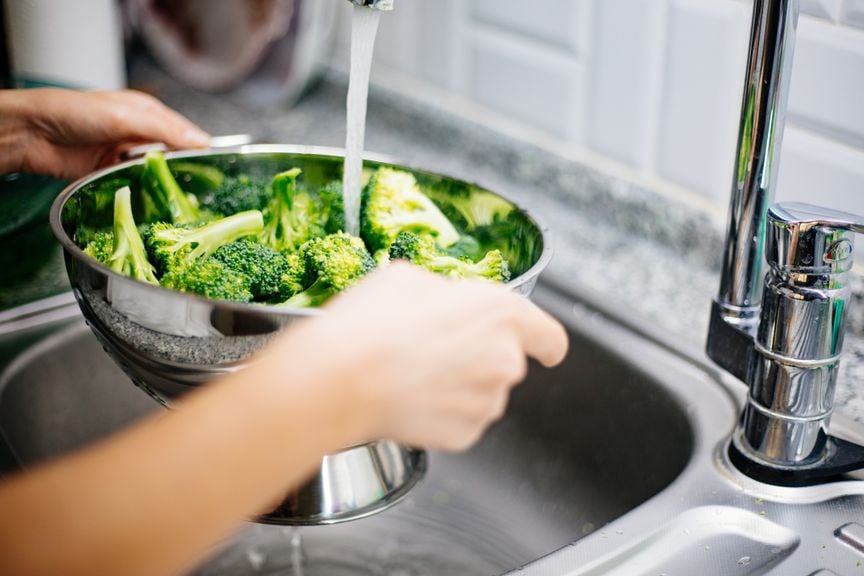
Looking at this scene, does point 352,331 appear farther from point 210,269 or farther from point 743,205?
point 743,205

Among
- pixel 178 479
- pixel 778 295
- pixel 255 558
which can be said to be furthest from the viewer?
pixel 255 558

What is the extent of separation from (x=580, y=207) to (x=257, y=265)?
2.08 feet

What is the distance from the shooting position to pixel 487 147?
1379 mm

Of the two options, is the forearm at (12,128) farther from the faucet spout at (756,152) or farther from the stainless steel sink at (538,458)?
the faucet spout at (756,152)

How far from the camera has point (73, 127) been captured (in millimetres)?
977

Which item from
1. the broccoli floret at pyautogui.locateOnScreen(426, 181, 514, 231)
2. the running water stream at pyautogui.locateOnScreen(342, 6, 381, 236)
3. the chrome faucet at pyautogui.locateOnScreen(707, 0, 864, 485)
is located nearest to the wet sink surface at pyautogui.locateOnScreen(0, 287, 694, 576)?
the chrome faucet at pyautogui.locateOnScreen(707, 0, 864, 485)

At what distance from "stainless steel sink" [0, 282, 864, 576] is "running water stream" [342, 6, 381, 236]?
1.03 ft

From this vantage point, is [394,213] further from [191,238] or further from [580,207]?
[580,207]

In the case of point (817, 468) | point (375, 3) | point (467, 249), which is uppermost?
point (375, 3)

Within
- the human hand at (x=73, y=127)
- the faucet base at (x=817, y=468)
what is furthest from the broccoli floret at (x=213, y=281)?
the faucet base at (x=817, y=468)

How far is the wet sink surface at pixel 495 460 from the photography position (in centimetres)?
93

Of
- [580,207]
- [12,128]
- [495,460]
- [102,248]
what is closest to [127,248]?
[102,248]

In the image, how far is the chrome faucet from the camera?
2.24ft

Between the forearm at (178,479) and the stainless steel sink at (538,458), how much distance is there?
1.22ft
